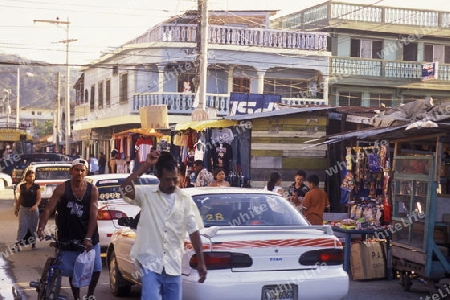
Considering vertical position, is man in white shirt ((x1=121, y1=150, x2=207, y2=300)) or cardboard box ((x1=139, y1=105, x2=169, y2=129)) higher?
cardboard box ((x1=139, y1=105, x2=169, y2=129))

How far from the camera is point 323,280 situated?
7.89 meters

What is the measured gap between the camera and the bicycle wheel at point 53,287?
820 cm

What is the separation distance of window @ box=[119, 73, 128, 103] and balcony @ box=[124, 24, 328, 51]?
2.32 m

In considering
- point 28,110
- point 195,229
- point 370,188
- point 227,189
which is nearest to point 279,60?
point 370,188

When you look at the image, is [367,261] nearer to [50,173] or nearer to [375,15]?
[50,173]

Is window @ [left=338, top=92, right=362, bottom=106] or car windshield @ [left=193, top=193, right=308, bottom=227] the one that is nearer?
car windshield @ [left=193, top=193, right=308, bottom=227]

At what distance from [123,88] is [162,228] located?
28.9 m

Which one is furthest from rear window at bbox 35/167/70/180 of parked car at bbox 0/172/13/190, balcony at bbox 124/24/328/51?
parked car at bbox 0/172/13/190

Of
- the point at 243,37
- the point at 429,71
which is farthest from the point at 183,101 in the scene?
the point at 429,71

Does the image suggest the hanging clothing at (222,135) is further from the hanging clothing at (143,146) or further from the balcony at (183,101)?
the balcony at (183,101)

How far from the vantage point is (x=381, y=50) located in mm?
35156

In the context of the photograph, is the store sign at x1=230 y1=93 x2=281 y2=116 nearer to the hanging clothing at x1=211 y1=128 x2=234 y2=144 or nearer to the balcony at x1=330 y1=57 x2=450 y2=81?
the hanging clothing at x1=211 y1=128 x2=234 y2=144

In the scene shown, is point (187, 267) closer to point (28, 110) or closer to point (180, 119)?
point (180, 119)

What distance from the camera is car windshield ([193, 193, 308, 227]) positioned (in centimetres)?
866
